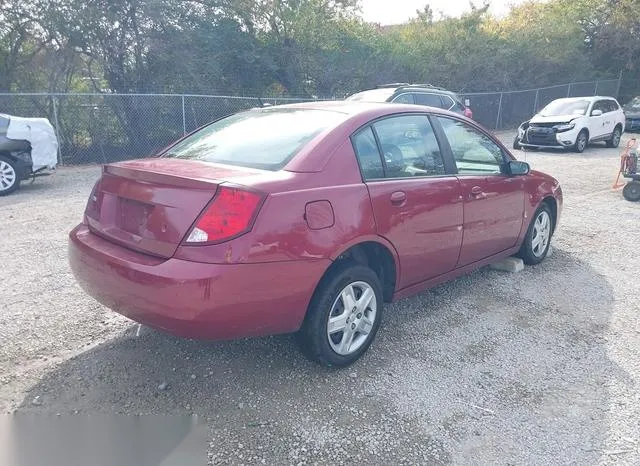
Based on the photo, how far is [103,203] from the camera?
3.12 meters

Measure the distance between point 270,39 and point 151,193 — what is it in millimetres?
14880

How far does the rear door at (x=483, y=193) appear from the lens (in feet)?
13.1

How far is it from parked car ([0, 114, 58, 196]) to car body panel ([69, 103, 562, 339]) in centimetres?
623

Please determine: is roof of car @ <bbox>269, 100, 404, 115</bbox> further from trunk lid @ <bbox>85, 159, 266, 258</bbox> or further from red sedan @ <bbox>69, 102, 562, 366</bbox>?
trunk lid @ <bbox>85, 159, 266, 258</bbox>

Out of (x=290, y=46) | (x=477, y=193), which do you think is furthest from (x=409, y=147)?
(x=290, y=46)

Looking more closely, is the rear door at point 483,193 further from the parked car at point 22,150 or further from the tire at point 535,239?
the parked car at point 22,150

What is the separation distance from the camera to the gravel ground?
254 cm

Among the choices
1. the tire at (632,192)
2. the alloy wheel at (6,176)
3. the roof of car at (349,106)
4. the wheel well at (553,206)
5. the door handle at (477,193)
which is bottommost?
the alloy wheel at (6,176)

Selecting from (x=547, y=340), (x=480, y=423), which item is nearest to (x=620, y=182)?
(x=547, y=340)

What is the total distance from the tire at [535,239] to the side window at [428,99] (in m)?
6.75

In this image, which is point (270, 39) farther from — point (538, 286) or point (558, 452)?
point (558, 452)

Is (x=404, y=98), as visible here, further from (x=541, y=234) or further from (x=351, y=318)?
(x=351, y=318)

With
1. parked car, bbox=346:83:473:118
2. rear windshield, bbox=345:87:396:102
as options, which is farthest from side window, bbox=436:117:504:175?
rear windshield, bbox=345:87:396:102

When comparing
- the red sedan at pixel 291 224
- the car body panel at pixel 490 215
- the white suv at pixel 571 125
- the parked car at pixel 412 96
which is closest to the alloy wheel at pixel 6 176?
the red sedan at pixel 291 224
